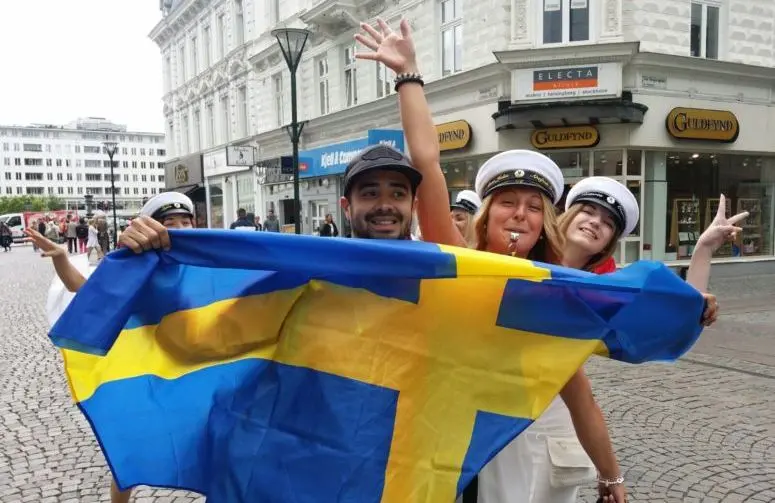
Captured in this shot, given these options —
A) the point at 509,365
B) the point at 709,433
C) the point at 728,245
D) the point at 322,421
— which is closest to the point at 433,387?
the point at 509,365

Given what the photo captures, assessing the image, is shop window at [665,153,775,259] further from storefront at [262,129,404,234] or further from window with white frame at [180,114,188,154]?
window with white frame at [180,114,188,154]

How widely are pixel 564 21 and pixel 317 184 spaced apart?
10859 millimetres

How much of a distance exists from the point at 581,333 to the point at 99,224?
30095mm

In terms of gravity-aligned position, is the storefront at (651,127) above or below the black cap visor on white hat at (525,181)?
above

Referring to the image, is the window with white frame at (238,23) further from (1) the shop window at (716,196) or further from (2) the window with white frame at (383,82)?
(1) the shop window at (716,196)

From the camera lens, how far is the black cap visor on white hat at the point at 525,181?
2.08 meters

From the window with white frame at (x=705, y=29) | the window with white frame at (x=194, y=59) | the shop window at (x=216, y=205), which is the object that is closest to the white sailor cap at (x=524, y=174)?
the window with white frame at (x=705, y=29)

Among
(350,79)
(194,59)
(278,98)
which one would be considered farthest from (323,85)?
(194,59)

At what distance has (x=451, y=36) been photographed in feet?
49.6

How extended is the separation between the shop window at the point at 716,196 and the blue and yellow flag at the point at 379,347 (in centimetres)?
1334

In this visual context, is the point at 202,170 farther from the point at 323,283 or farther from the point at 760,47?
the point at 323,283

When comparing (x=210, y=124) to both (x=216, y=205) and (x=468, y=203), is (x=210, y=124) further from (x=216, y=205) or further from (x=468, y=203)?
(x=468, y=203)

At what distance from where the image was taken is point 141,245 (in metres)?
1.78

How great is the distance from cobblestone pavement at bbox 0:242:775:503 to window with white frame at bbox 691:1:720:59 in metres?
7.91
